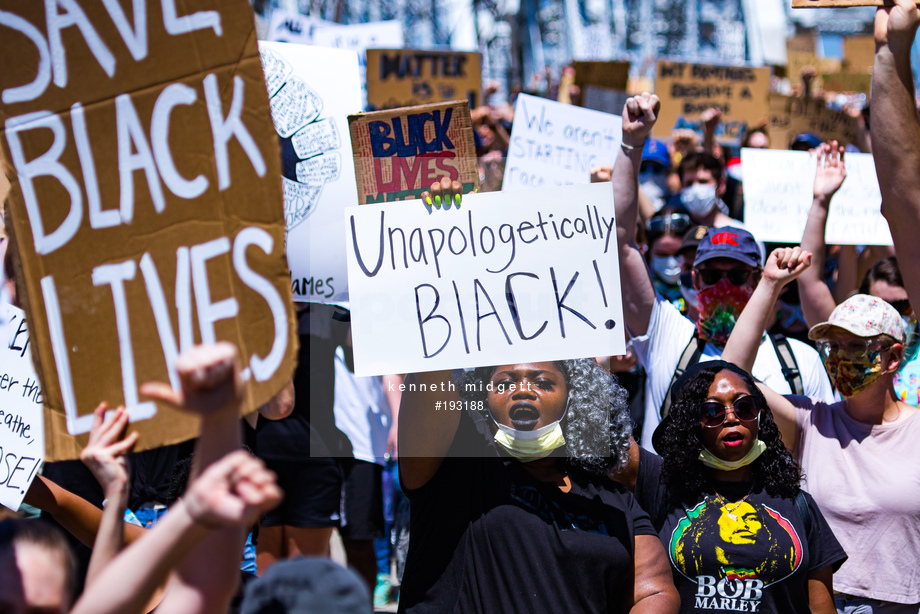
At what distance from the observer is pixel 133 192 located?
1.92 m

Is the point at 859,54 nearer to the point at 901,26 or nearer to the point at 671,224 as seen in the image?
the point at 671,224

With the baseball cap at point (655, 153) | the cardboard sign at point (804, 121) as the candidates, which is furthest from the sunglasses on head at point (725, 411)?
the cardboard sign at point (804, 121)

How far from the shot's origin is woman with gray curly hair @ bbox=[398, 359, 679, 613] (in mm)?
2494

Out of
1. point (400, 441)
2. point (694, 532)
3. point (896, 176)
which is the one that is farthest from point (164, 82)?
point (694, 532)

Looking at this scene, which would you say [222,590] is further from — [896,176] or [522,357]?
[896,176]

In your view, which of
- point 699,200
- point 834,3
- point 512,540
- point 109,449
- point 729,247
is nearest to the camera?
point 109,449

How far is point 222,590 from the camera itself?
1.55 metres

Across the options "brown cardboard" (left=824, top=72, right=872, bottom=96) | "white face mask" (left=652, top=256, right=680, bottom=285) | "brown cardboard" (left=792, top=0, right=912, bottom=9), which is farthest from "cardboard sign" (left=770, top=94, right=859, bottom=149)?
"brown cardboard" (left=792, top=0, right=912, bottom=9)

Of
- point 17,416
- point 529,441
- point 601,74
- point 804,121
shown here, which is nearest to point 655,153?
point 804,121

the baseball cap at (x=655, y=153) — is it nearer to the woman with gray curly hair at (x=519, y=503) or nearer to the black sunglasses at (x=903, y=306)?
the black sunglasses at (x=903, y=306)

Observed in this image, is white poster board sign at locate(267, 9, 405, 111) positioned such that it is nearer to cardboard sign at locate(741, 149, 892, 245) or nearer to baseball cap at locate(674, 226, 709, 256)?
cardboard sign at locate(741, 149, 892, 245)

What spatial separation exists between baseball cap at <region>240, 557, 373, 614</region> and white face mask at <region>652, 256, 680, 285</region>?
13.3 ft

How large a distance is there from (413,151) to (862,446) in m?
1.79

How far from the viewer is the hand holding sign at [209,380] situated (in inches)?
56.3
